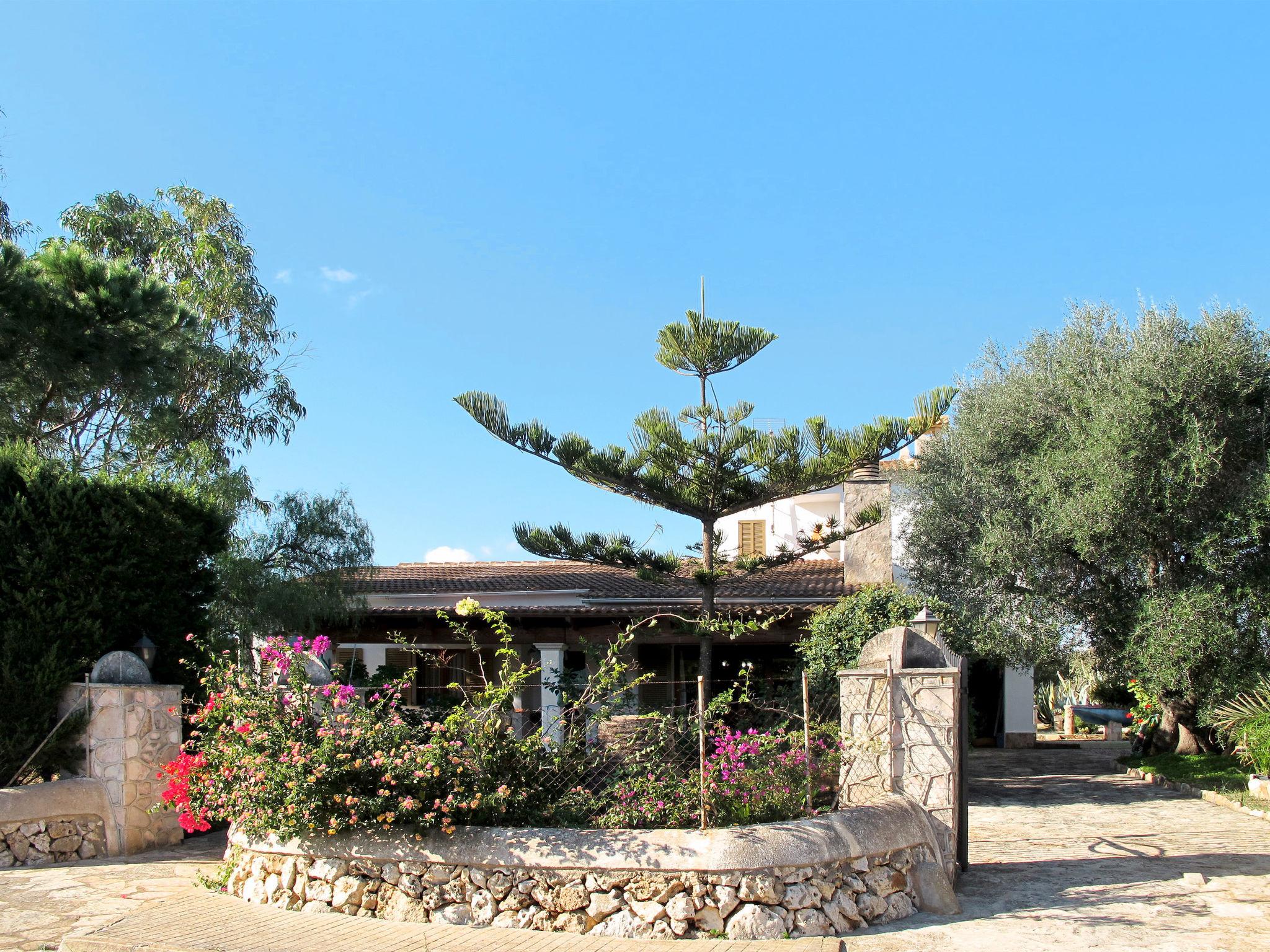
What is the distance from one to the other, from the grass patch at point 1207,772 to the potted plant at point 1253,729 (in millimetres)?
146

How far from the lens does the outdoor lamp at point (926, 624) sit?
718 cm

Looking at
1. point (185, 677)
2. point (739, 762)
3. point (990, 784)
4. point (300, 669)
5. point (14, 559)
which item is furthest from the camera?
point (990, 784)

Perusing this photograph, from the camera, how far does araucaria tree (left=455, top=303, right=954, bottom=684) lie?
39.0ft

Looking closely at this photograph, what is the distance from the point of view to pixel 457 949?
4973 mm

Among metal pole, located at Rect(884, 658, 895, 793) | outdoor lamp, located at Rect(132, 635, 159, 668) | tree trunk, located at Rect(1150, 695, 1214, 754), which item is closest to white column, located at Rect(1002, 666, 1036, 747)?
tree trunk, located at Rect(1150, 695, 1214, 754)

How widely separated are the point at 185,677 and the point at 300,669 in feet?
11.2

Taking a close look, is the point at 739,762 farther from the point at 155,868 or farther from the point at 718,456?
the point at 718,456

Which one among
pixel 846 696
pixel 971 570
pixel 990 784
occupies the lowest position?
pixel 990 784

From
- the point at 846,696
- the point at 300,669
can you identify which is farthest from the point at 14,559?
the point at 846,696

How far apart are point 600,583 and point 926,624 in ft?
33.7

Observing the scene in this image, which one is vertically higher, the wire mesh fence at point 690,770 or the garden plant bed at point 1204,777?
the wire mesh fence at point 690,770

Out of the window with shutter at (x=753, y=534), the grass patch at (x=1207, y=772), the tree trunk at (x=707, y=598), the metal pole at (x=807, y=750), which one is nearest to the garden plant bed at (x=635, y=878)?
the metal pole at (x=807, y=750)

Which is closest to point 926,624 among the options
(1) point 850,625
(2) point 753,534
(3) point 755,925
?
(3) point 755,925

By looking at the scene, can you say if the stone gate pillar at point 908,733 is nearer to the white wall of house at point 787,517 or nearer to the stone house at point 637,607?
the stone house at point 637,607
